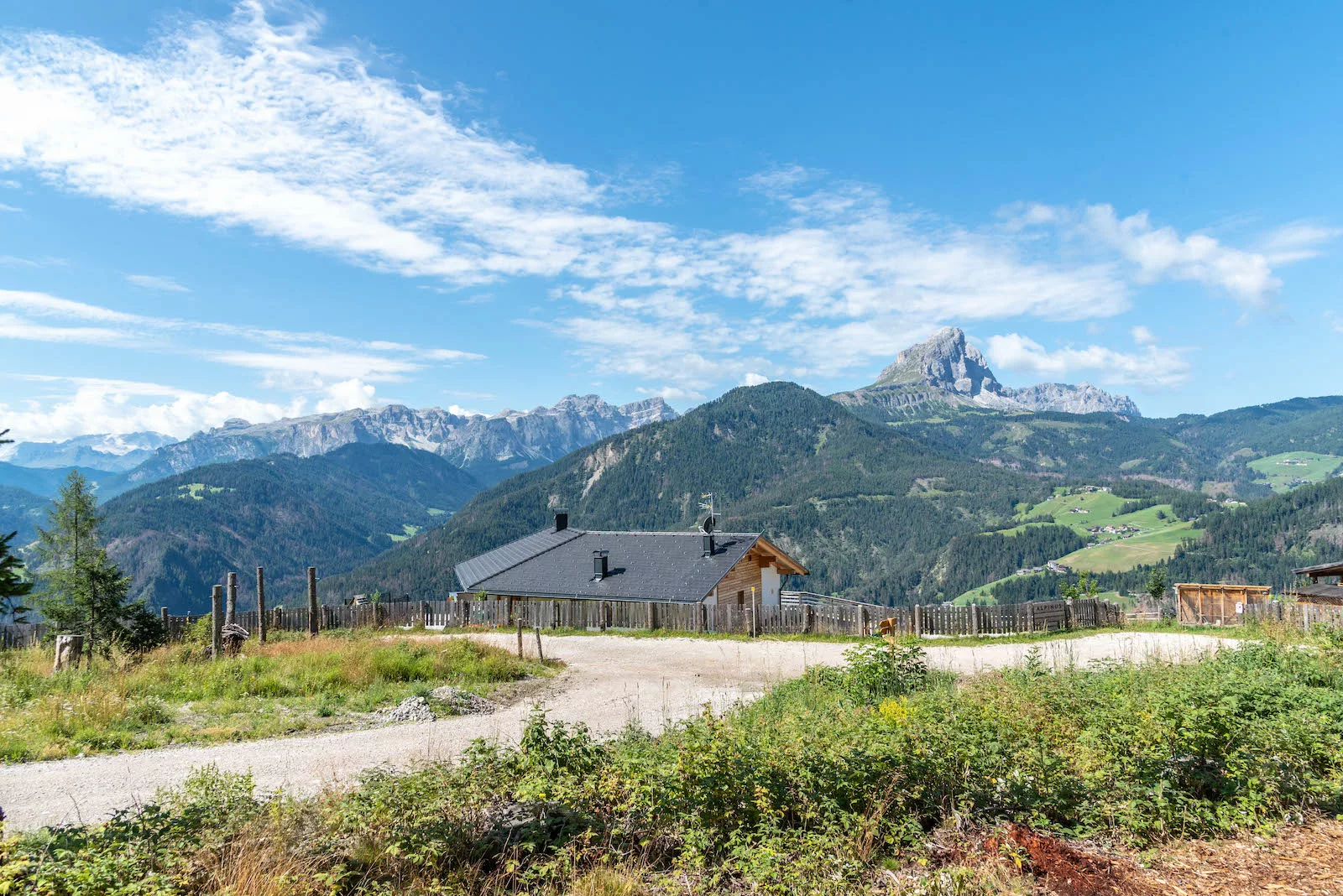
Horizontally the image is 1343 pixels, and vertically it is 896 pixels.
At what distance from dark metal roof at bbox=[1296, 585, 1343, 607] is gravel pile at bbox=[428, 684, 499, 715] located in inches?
1475

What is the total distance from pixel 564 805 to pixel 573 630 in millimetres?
22682

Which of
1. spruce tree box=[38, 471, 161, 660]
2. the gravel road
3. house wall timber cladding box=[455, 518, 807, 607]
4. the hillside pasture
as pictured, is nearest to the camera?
the gravel road

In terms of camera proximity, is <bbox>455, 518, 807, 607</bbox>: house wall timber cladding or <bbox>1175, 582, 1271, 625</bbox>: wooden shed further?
<bbox>455, 518, 807, 607</bbox>: house wall timber cladding

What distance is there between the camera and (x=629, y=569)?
33.2 m

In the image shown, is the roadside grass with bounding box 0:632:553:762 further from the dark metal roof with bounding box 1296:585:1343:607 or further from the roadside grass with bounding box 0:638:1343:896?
the dark metal roof with bounding box 1296:585:1343:607

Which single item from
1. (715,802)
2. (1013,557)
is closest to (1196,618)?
(715,802)

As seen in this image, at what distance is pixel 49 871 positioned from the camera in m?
4.79

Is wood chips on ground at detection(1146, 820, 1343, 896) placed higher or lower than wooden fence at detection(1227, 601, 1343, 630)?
higher

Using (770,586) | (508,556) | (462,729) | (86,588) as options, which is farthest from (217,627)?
(770,586)

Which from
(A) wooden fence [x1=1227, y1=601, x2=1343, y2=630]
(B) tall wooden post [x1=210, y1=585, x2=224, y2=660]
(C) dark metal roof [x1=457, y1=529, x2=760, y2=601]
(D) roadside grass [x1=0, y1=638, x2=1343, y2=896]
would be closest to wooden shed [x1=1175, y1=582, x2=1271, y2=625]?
(A) wooden fence [x1=1227, y1=601, x2=1343, y2=630]

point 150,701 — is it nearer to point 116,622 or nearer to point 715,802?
point 715,802

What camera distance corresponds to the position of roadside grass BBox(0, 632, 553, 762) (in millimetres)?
11016

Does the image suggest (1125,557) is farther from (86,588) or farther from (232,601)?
(86,588)

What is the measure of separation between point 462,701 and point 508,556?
26217 mm
